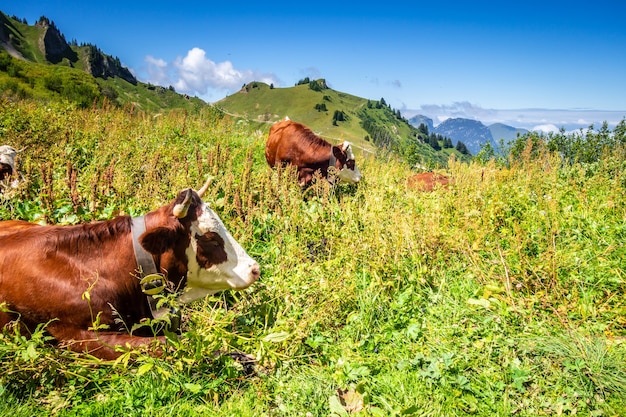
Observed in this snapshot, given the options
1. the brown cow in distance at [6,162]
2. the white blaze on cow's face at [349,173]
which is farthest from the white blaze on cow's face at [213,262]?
the white blaze on cow's face at [349,173]

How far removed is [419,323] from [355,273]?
3.15 ft

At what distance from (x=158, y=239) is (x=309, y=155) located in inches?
268

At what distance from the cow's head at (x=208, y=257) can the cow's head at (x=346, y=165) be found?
595cm

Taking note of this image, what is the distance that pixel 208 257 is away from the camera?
369cm

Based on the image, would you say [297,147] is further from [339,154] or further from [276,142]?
[339,154]

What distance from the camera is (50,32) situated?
520 feet

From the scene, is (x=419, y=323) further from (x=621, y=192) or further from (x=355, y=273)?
(x=621, y=192)

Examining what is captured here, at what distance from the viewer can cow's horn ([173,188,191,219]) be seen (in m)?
3.43

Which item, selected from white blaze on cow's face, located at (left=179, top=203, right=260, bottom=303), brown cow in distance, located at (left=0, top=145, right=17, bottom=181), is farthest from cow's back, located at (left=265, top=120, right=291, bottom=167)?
white blaze on cow's face, located at (left=179, top=203, right=260, bottom=303)

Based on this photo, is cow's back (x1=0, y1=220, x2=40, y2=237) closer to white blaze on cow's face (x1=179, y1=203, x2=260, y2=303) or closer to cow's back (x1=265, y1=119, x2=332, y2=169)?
white blaze on cow's face (x1=179, y1=203, x2=260, y2=303)

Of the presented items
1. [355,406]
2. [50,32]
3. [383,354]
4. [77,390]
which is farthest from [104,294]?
[50,32]

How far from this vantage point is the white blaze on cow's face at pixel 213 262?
3645 millimetres

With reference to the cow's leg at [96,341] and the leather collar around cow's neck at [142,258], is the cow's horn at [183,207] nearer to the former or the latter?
the leather collar around cow's neck at [142,258]

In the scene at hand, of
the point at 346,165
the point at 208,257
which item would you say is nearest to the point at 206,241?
the point at 208,257
